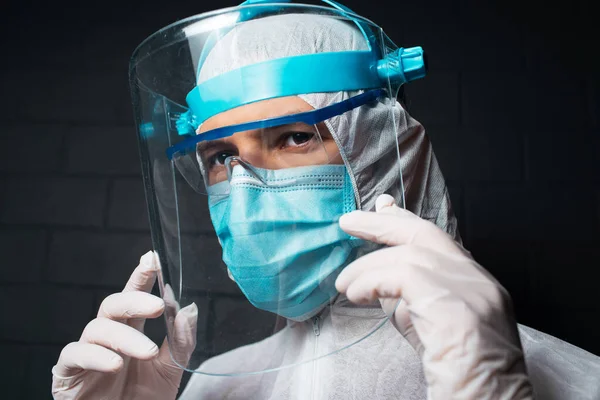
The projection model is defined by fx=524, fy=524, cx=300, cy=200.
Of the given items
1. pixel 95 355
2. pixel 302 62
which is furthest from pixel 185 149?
pixel 95 355

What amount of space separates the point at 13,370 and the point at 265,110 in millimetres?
1631

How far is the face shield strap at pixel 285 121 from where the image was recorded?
95 cm

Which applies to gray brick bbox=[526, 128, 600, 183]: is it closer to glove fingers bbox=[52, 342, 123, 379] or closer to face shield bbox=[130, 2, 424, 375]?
face shield bbox=[130, 2, 424, 375]

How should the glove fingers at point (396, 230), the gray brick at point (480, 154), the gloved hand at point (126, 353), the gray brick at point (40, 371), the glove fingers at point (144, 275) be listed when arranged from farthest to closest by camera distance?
the gray brick at point (40, 371), the gray brick at point (480, 154), the glove fingers at point (144, 275), the gloved hand at point (126, 353), the glove fingers at point (396, 230)

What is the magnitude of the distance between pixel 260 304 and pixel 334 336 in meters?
0.18

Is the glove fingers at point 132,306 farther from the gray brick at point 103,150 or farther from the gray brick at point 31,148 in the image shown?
the gray brick at point 31,148

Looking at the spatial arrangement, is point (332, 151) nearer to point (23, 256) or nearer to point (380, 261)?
point (380, 261)

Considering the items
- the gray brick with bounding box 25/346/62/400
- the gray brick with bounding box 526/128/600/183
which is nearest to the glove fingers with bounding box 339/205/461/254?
the gray brick with bounding box 526/128/600/183

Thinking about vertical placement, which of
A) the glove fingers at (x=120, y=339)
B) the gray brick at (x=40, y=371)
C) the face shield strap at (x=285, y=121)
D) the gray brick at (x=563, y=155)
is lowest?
the gray brick at (x=40, y=371)

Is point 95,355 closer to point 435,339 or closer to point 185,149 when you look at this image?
point 185,149

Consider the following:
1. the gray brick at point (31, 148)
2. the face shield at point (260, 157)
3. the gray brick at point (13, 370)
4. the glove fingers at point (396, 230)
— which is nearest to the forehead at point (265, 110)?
the face shield at point (260, 157)

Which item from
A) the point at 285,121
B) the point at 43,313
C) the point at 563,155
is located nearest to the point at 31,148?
the point at 43,313

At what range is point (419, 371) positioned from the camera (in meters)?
1.09

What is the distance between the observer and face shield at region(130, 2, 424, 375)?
3.16ft
